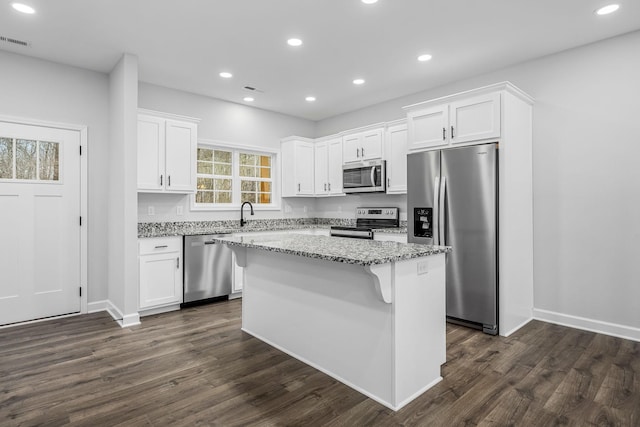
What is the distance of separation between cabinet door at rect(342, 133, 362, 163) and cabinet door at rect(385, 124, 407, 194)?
0.51m

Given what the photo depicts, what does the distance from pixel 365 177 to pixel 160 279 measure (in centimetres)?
295

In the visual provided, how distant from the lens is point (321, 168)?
5770 mm

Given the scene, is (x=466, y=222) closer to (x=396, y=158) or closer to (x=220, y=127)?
(x=396, y=158)

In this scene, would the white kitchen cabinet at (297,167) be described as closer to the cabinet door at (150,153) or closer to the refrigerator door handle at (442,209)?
the cabinet door at (150,153)

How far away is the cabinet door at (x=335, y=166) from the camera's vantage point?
18.0ft

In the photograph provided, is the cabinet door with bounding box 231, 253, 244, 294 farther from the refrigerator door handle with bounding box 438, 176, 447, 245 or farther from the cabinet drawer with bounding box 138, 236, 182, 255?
the refrigerator door handle with bounding box 438, 176, 447, 245

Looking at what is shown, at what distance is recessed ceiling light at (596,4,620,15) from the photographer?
9.04 feet

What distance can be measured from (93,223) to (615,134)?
5.54m

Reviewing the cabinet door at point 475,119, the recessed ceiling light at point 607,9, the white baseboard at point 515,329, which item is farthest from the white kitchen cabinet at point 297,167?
the recessed ceiling light at point 607,9

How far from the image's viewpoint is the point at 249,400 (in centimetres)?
216

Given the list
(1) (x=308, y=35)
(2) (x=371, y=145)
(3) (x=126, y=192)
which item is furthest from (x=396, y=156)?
(3) (x=126, y=192)

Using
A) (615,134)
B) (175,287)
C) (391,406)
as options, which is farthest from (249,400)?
(615,134)

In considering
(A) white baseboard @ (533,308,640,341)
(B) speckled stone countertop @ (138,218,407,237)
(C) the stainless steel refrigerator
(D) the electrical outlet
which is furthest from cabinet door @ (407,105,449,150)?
(A) white baseboard @ (533,308,640,341)

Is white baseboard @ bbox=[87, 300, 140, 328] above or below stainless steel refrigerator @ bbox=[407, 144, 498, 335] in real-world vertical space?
below
